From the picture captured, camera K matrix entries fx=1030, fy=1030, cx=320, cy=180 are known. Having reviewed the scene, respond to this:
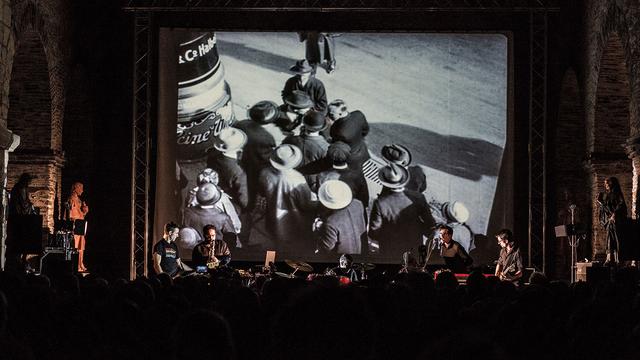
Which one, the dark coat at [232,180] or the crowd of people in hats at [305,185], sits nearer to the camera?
the crowd of people in hats at [305,185]


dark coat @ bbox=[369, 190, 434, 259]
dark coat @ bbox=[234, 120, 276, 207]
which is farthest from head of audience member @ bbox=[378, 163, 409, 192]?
dark coat @ bbox=[234, 120, 276, 207]

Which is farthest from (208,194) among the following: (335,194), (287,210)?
(335,194)

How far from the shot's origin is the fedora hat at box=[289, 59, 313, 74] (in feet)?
66.0

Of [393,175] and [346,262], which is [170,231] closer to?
[346,262]

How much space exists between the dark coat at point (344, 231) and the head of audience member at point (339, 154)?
2.47 ft

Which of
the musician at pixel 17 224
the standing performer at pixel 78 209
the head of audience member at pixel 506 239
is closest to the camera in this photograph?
the musician at pixel 17 224

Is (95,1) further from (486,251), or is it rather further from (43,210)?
(486,251)

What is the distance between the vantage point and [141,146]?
2034cm

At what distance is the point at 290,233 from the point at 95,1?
6.28 metres

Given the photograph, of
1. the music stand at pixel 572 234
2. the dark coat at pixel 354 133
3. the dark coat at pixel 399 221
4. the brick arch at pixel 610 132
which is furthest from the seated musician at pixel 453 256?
the dark coat at pixel 354 133

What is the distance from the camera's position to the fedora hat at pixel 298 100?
20125mm

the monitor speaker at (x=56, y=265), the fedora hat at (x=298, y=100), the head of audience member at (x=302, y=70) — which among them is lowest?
the monitor speaker at (x=56, y=265)

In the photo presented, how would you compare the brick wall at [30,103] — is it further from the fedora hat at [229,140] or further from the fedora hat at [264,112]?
the fedora hat at [264,112]

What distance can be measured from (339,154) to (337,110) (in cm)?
87
